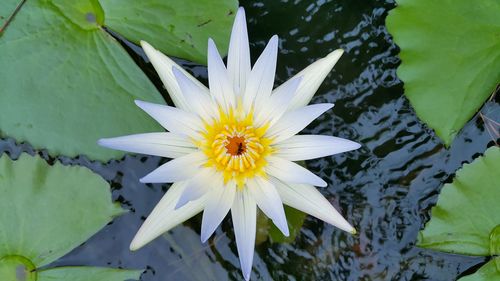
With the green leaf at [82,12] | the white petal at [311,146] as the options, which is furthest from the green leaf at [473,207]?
the green leaf at [82,12]

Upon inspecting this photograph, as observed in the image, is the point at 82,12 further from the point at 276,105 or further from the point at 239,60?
the point at 276,105

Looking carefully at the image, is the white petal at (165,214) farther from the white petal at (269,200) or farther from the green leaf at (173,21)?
the green leaf at (173,21)

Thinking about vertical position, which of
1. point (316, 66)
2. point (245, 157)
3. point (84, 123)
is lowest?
point (245, 157)

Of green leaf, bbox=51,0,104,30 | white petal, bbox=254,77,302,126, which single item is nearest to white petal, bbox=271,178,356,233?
white petal, bbox=254,77,302,126

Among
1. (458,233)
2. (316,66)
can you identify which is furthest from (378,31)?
(458,233)

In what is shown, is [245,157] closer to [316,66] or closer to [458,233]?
[316,66]
